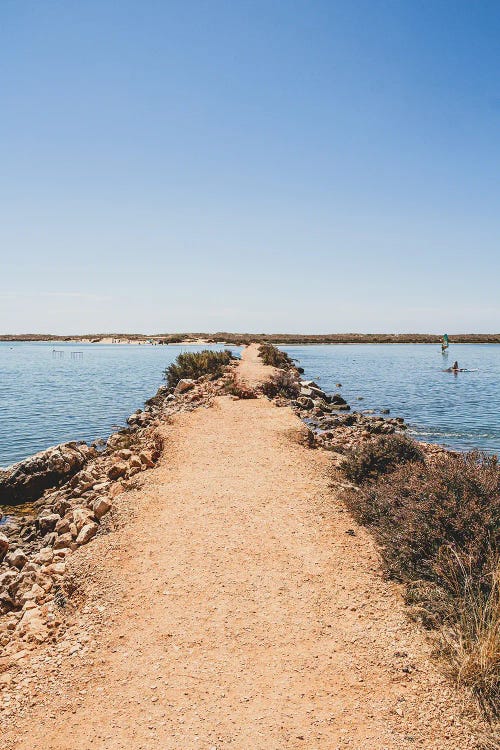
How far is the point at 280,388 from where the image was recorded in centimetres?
2408

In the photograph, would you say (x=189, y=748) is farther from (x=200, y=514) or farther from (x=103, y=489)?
(x=103, y=489)

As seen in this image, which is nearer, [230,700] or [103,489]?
[230,700]

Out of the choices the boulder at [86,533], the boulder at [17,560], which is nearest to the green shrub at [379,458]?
the boulder at [86,533]

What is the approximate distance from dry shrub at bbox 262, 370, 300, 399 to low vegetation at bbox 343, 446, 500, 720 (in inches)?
587

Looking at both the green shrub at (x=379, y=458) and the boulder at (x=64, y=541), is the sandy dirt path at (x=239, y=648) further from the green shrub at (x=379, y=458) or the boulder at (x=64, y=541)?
the green shrub at (x=379, y=458)

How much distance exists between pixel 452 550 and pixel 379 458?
490 cm

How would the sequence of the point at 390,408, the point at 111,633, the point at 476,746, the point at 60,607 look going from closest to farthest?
the point at 476,746 → the point at 111,633 → the point at 60,607 → the point at 390,408

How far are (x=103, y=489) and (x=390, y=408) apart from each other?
59.3ft

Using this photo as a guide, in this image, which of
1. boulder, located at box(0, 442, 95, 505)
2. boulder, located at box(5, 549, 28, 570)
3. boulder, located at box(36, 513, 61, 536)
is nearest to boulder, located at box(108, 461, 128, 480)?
boulder, located at box(36, 513, 61, 536)

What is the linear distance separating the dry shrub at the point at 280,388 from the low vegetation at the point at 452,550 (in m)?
14.9

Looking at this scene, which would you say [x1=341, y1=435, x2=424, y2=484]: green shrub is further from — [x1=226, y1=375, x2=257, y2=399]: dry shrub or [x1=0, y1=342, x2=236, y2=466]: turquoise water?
[x1=0, y1=342, x2=236, y2=466]: turquoise water

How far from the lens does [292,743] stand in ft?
12.0

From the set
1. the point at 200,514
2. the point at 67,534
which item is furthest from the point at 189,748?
the point at 67,534

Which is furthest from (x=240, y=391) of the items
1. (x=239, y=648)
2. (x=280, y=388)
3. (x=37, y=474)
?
(x=239, y=648)
